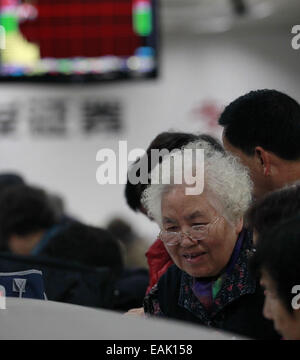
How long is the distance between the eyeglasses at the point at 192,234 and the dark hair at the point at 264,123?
0.17 metres

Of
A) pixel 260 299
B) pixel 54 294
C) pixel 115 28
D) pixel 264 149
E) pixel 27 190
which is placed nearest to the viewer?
pixel 260 299

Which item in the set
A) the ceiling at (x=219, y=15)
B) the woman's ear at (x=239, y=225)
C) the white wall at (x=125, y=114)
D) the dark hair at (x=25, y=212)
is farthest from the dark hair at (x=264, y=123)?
the white wall at (x=125, y=114)

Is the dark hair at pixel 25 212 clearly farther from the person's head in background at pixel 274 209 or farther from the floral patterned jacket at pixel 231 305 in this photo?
the person's head in background at pixel 274 209

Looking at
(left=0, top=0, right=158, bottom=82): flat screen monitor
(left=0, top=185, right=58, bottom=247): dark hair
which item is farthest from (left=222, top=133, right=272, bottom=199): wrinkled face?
(left=0, top=0, right=158, bottom=82): flat screen monitor

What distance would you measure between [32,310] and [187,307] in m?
0.43

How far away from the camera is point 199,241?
115 cm

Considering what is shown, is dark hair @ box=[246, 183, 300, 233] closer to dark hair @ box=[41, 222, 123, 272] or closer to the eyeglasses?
the eyeglasses

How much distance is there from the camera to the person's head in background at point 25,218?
244 centimetres

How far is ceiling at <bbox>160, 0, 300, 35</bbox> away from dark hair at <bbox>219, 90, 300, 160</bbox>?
4.12m

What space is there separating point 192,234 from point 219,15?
15.7 ft

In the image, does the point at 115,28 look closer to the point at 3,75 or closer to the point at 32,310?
the point at 3,75

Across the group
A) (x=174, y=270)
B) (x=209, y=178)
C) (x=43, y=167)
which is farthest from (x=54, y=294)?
(x=43, y=167)
